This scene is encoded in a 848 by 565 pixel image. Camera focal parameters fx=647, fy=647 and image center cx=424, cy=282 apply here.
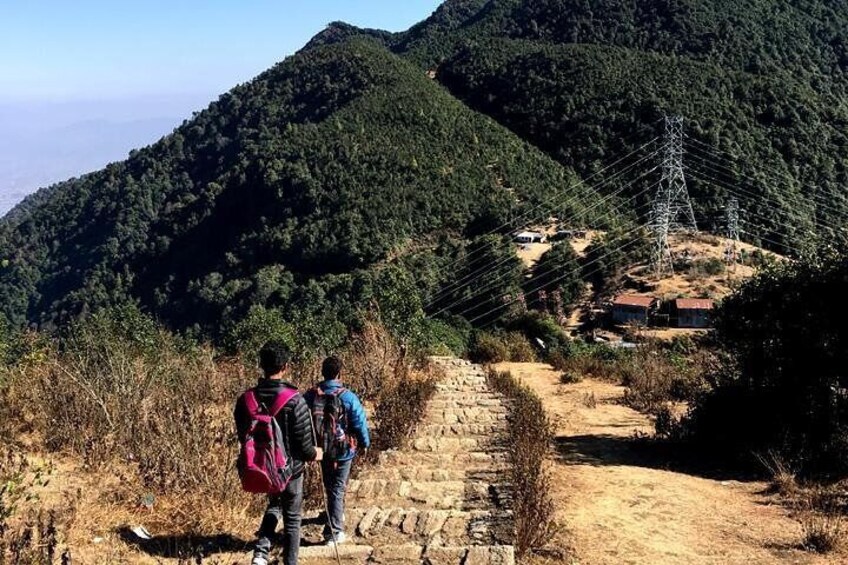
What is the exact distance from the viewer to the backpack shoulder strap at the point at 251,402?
3.60m

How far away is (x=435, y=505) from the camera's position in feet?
15.8

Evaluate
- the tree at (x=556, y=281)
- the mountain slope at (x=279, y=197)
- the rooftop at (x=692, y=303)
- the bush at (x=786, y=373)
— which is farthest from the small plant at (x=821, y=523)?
the mountain slope at (x=279, y=197)

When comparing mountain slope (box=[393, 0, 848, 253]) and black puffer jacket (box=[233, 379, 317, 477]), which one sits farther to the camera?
mountain slope (box=[393, 0, 848, 253])

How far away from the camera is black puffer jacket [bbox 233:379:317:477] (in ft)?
11.9

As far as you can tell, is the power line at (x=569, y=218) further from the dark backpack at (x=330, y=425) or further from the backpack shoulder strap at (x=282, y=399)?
the backpack shoulder strap at (x=282, y=399)

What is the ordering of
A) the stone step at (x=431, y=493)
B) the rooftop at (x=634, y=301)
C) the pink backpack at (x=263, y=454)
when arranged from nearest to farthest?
the pink backpack at (x=263, y=454)
the stone step at (x=431, y=493)
the rooftop at (x=634, y=301)

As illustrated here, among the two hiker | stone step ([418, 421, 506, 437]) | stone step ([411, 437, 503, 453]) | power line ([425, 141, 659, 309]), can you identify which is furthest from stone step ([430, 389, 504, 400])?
power line ([425, 141, 659, 309])

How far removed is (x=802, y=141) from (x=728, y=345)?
66.4 meters

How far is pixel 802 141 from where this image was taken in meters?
64.2

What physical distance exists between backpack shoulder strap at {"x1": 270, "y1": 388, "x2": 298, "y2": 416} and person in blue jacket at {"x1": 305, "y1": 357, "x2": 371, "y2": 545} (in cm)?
86

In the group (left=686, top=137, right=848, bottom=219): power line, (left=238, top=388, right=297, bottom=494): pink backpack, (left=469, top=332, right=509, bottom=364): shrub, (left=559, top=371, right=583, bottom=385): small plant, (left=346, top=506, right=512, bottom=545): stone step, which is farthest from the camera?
(left=686, top=137, right=848, bottom=219): power line

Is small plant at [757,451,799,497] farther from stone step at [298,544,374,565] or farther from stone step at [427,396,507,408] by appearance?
stone step at [298,544,374,565]

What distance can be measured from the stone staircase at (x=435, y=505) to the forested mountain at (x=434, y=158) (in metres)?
33.6

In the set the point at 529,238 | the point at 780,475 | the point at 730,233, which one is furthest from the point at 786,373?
the point at 529,238
